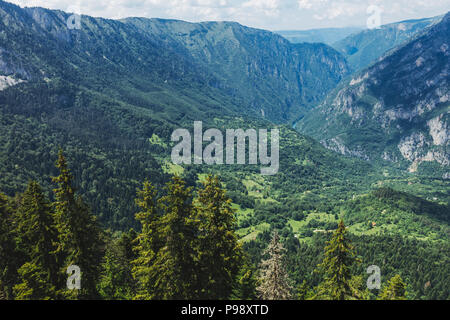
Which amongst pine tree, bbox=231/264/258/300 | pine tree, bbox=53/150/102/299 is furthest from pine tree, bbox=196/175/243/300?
pine tree, bbox=53/150/102/299

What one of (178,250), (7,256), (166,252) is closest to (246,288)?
(178,250)

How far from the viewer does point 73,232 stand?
38031 mm

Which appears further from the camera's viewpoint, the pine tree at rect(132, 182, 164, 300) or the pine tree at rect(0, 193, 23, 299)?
the pine tree at rect(0, 193, 23, 299)

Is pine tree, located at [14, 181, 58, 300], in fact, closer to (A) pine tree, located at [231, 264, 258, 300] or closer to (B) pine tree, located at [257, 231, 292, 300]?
(A) pine tree, located at [231, 264, 258, 300]

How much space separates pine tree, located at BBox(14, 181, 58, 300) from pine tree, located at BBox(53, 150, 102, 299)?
200cm

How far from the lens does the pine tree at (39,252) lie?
39.9 metres

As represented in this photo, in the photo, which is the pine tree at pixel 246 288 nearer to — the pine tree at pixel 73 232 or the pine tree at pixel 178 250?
the pine tree at pixel 178 250

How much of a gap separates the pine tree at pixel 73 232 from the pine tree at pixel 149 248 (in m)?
5.61

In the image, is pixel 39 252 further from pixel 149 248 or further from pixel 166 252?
pixel 166 252

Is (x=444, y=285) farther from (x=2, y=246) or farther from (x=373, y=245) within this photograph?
(x=2, y=246)

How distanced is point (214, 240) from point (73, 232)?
54.5 feet

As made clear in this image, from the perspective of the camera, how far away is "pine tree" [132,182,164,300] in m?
37.4
